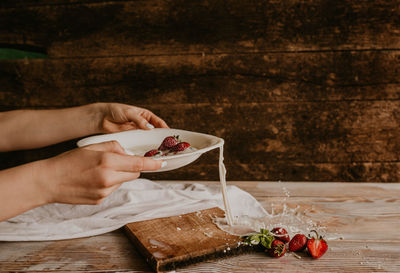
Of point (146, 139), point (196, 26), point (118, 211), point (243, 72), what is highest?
point (196, 26)

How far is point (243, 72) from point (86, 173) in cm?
108

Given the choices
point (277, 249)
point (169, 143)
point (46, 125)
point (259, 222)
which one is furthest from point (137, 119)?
point (277, 249)

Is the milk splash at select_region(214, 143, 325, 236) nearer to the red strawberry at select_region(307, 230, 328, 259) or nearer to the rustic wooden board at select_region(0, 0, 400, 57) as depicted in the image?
the red strawberry at select_region(307, 230, 328, 259)

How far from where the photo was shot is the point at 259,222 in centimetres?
107

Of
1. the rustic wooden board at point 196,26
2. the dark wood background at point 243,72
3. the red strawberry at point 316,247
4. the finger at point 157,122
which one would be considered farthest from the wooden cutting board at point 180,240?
Answer: the rustic wooden board at point 196,26

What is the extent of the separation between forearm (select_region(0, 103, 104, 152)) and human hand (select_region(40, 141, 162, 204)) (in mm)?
638

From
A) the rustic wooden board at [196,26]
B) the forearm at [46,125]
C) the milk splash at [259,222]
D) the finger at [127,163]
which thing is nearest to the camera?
the finger at [127,163]

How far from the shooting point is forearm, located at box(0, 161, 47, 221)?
2.53 feet

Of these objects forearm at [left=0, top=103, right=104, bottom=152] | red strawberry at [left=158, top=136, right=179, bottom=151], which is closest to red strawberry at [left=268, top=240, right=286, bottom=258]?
red strawberry at [left=158, top=136, right=179, bottom=151]

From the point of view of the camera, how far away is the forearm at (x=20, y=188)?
0.77 m

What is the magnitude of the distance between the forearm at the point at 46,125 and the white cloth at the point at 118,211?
0.30 metres

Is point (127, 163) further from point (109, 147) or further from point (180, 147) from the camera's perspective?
point (180, 147)

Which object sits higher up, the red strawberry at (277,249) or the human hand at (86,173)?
the human hand at (86,173)

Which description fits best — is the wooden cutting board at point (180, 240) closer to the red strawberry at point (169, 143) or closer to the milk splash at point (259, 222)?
the milk splash at point (259, 222)
